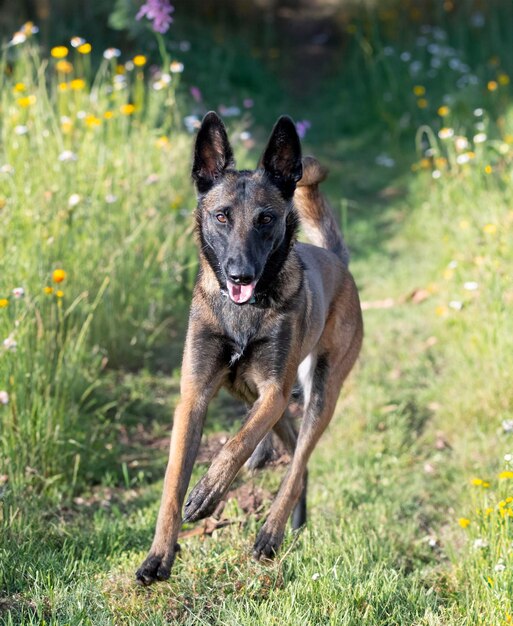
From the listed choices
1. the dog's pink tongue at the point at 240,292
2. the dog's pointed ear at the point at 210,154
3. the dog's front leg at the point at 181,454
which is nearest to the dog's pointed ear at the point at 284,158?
the dog's pointed ear at the point at 210,154

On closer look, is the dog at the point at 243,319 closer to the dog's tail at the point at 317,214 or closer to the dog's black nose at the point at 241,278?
the dog's black nose at the point at 241,278

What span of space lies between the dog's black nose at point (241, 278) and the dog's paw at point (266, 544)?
3.56 feet

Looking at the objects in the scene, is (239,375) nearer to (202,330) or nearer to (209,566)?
(202,330)

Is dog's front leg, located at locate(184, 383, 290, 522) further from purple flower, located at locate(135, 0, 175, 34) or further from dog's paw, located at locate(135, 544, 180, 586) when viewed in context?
purple flower, located at locate(135, 0, 175, 34)

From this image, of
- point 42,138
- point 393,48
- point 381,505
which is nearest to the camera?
point 381,505

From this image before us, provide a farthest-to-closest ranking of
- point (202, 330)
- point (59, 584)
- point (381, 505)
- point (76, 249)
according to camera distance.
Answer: point (76, 249) → point (381, 505) → point (202, 330) → point (59, 584)

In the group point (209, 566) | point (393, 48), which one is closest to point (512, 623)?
point (209, 566)

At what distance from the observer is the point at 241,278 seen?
3.81m

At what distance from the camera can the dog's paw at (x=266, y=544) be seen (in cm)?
404

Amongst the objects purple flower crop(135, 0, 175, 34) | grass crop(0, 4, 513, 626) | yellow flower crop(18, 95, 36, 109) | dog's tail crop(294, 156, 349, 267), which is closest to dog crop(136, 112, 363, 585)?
grass crop(0, 4, 513, 626)

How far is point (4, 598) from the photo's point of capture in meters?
3.79

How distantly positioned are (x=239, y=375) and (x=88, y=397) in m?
2.00

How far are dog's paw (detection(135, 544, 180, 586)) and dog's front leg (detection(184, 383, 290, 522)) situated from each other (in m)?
0.18

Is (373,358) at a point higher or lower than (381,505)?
higher
